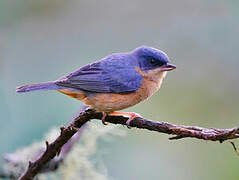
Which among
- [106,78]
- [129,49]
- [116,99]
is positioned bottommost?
[129,49]

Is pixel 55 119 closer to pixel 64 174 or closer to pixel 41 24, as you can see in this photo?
pixel 64 174

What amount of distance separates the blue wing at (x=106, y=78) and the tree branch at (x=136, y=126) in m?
0.57

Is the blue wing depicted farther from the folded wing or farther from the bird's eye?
the bird's eye

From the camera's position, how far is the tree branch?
2063 millimetres

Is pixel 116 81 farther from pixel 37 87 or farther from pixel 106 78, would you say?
pixel 37 87

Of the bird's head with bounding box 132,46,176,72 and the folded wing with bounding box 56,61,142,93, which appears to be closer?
the folded wing with bounding box 56,61,142,93

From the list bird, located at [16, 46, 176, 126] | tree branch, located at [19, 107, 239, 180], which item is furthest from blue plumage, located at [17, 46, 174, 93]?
tree branch, located at [19, 107, 239, 180]

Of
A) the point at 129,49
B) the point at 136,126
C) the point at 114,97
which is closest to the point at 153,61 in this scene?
the point at 114,97

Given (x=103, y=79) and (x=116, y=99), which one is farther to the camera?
(x=103, y=79)

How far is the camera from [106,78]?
361 cm

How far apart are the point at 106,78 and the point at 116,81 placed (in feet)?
0.28

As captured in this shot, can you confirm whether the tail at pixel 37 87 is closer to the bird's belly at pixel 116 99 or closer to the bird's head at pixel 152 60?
the bird's belly at pixel 116 99

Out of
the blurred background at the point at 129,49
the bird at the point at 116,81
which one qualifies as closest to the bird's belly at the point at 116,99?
the bird at the point at 116,81

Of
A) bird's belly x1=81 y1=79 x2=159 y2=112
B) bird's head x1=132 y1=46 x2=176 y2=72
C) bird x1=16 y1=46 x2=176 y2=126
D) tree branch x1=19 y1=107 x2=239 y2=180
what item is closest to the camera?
tree branch x1=19 y1=107 x2=239 y2=180
